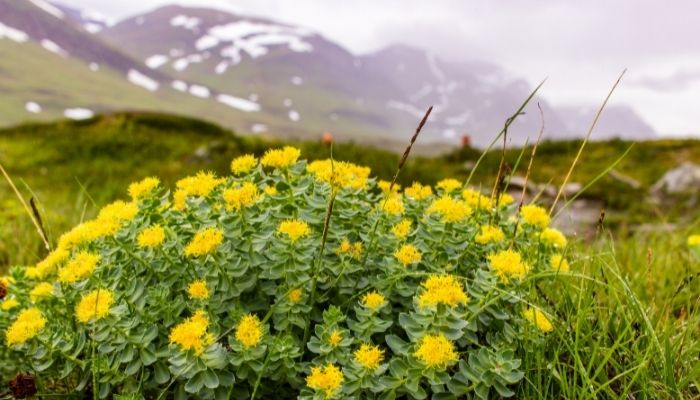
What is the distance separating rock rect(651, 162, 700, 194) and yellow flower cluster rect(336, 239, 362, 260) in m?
9.76

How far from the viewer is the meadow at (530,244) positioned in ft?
A: 6.26

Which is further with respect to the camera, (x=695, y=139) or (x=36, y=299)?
(x=695, y=139)

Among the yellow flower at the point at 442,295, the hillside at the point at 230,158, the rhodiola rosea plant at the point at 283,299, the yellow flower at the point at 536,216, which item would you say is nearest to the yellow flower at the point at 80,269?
the rhodiola rosea plant at the point at 283,299

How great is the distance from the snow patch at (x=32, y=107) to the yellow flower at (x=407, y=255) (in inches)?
8213

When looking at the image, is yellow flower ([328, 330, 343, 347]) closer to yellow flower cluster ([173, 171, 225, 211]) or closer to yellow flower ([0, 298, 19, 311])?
yellow flower cluster ([173, 171, 225, 211])

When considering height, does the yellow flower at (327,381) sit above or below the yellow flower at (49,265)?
above

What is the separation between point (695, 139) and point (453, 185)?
15423mm

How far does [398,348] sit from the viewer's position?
1710 millimetres

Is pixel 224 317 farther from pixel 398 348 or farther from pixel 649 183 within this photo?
pixel 649 183

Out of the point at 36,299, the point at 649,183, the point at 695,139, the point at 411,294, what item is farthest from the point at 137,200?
the point at 695,139

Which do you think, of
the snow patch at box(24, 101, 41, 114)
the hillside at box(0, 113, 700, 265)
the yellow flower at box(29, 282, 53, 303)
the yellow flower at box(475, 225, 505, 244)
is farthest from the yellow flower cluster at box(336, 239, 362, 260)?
the snow patch at box(24, 101, 41, 114)

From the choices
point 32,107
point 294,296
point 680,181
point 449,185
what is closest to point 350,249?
point 294,296

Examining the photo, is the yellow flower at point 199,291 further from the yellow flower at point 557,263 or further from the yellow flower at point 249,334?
the yellow flower at point 557,263

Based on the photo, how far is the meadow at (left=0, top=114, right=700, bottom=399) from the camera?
191 centimetres
